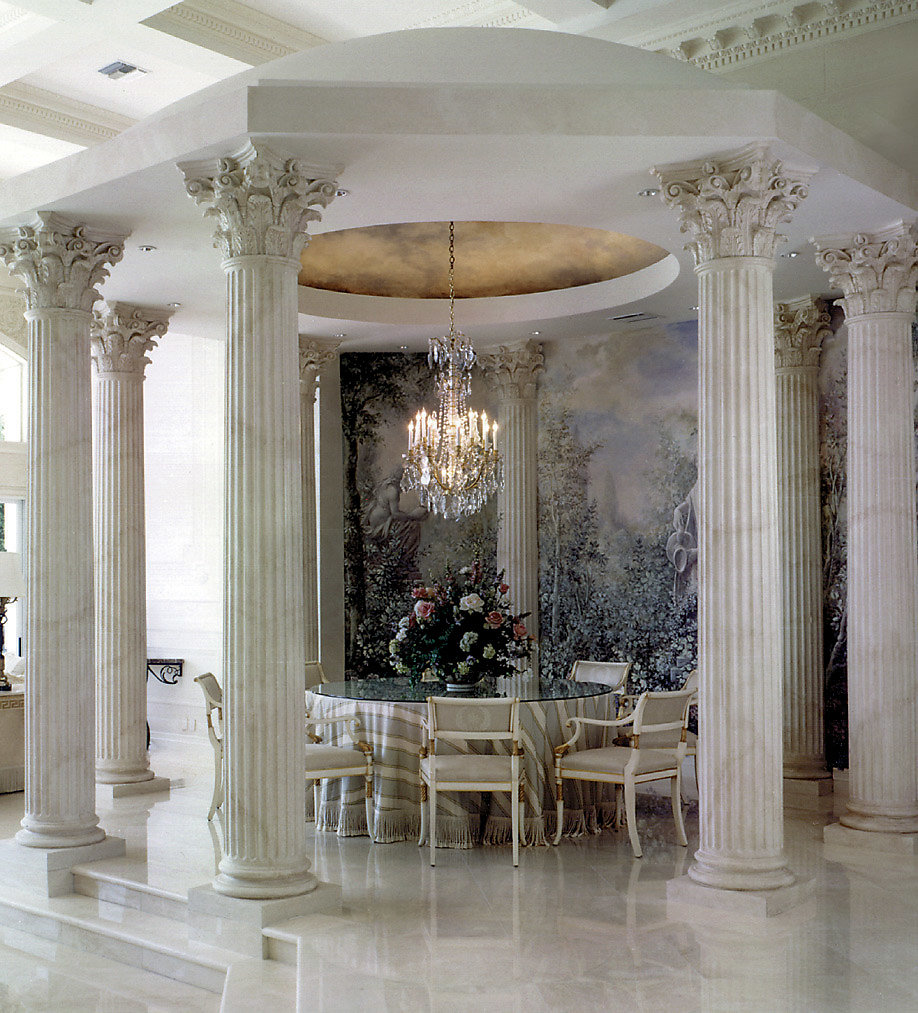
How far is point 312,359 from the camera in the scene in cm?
1102

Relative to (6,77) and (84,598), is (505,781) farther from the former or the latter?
(6,77)

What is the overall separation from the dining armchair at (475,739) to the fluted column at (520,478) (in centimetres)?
433

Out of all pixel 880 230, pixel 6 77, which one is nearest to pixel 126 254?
pixel 6 77

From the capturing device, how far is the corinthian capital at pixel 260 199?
596cm

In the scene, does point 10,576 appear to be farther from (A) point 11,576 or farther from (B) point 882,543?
(B) point 882,543

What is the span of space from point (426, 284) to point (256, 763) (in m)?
5.90

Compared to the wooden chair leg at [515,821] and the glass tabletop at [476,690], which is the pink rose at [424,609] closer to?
the glass tabletop at [476,690]

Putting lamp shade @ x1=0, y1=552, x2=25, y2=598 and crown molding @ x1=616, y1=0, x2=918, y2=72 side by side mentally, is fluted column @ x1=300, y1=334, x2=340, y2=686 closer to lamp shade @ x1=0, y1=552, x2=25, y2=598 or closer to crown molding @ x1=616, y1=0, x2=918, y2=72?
lamp shade @ x1=0, y1=552, x2=25, y2=598

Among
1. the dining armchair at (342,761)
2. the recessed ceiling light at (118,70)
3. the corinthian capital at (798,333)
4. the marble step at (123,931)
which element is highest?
the recessed ceiling light at (118,70)

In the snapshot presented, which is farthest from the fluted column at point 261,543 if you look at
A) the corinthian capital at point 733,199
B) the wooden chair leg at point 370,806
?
the corinthian capital at point 733,199

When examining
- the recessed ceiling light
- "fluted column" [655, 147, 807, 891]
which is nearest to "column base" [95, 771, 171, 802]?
"fluted column" [655, 147, 807, 891]

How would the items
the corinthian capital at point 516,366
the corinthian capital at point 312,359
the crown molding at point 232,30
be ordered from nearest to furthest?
1. the crown molding at point 232,30
2. the corinthian capital at point 312,359
3. the corinthian capital at point 516,366

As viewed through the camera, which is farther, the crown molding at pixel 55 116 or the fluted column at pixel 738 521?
the crown molding at pixel 55 116

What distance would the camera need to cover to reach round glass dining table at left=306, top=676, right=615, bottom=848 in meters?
7.79
